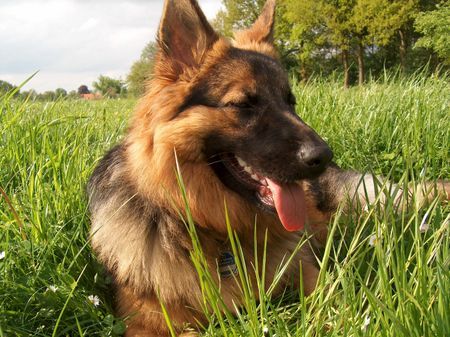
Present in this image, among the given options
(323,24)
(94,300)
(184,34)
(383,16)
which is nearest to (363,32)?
(383,16)

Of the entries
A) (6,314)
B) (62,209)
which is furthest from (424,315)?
(62,209)

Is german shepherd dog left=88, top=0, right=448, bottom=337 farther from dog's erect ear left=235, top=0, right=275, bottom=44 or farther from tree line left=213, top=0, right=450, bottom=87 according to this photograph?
tree line left=213, top=0, right=450, bottom=87

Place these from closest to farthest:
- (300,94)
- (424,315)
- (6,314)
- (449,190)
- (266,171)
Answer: (424,315) < (6,314) < (266,171) < (449,190) < (300,94)

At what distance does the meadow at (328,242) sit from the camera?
60.1 inches

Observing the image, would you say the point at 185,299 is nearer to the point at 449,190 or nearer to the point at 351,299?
the point at 351,299

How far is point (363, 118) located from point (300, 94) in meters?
0.97

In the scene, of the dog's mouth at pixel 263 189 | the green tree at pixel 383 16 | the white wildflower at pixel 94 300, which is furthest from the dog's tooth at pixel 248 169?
the green tree at pixel 383 16

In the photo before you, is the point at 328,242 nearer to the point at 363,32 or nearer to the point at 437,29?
the point at 437,29

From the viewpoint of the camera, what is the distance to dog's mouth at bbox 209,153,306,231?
2.46 meters

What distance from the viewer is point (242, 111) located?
2.50 m

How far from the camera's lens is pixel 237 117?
2488 millimetres

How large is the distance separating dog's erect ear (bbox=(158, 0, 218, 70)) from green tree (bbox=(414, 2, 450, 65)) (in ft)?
81.9

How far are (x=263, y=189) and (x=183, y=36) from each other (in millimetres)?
1109

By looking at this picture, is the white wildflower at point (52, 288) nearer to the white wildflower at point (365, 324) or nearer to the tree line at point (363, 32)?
the white wildflower at point (365, 324)
